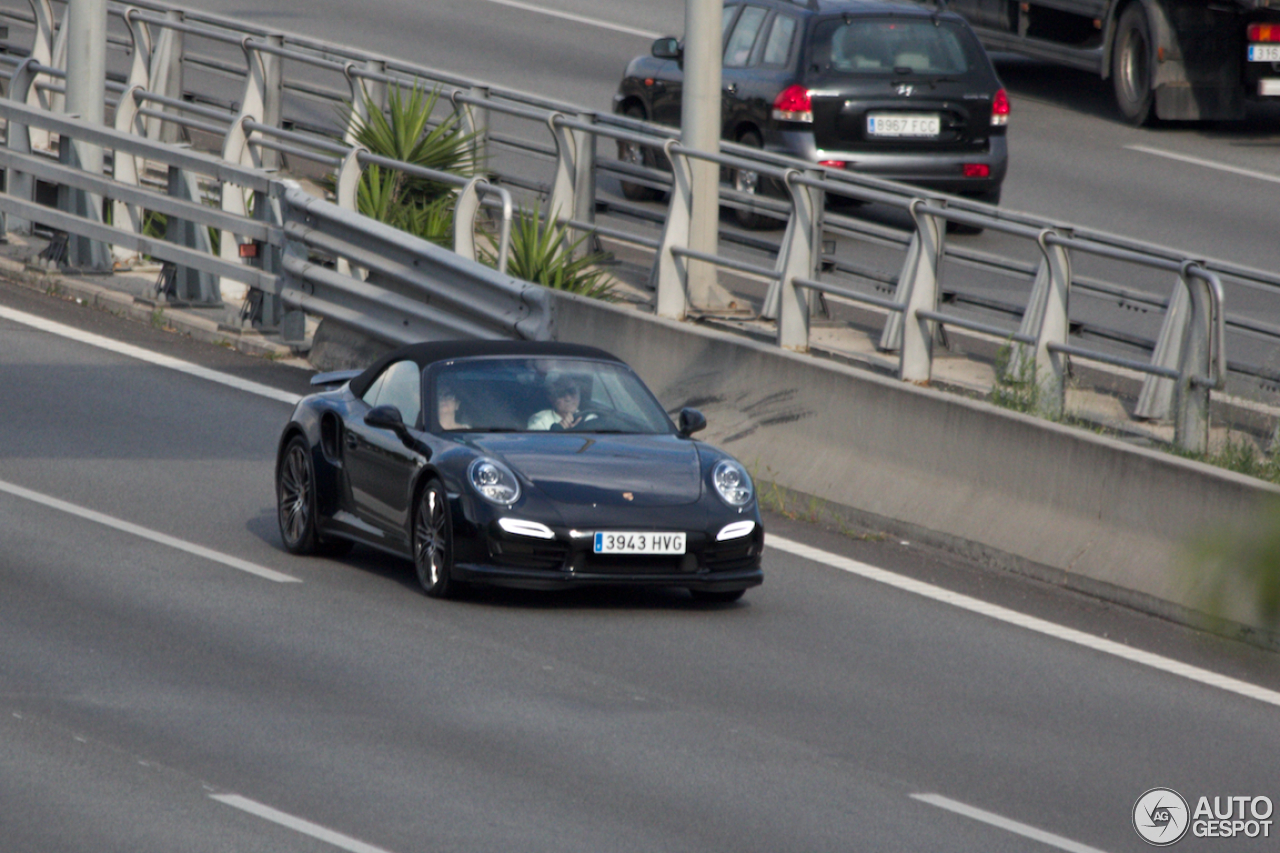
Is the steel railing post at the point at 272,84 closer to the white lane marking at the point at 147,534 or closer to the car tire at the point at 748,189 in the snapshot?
the car tire at the point at 748,189

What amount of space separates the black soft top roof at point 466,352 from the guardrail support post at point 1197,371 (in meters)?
2.85

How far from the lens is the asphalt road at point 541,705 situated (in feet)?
20.2

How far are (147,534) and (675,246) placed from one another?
4378 mm

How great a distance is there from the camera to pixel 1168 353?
1043cm

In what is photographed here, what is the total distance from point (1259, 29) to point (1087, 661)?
1683 cm

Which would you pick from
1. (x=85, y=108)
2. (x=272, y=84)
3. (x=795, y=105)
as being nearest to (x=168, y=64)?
(x=272, y=84)

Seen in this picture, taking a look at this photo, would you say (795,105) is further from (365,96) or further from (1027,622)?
(1027,622)

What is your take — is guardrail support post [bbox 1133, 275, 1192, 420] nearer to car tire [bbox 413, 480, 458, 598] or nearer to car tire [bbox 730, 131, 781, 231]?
car tire [bbox 413, 480, 458, 598]

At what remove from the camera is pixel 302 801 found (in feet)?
20.4

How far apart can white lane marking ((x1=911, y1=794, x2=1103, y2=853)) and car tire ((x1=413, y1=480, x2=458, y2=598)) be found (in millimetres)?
3290

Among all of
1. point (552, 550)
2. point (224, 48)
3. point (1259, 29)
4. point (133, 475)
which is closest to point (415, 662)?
point (552, 550)

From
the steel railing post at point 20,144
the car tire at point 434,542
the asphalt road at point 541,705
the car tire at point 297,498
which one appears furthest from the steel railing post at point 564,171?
the steel railing post at point 20,144

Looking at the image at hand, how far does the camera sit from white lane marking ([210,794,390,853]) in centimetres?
573

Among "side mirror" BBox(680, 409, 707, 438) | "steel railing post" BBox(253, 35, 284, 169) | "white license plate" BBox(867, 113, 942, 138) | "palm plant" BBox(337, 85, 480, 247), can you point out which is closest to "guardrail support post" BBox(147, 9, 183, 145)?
"steel railing post" BBox(253, 35, 284, 169)
